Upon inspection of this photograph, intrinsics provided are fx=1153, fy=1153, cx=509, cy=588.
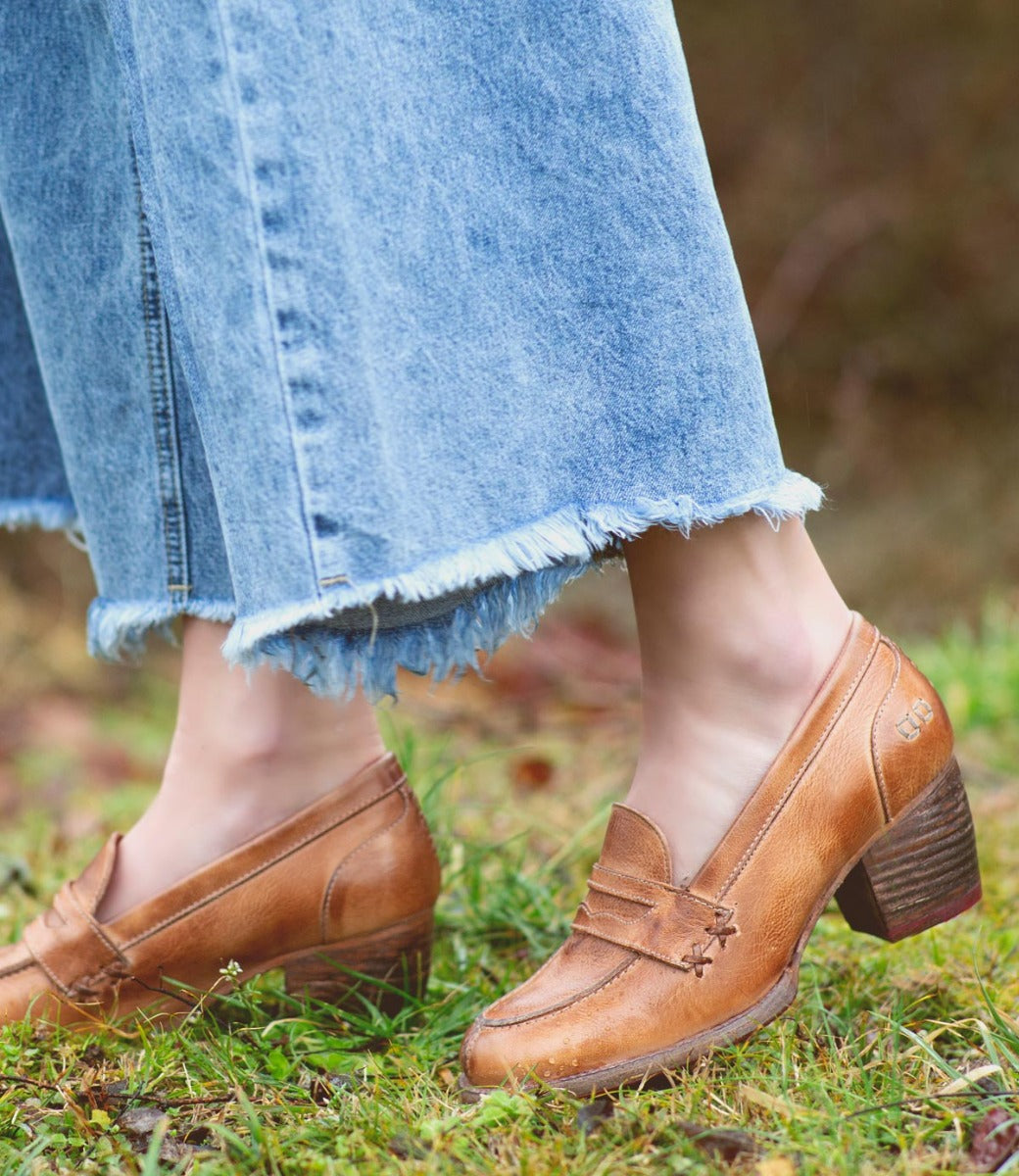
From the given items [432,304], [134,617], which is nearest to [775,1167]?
[432,304]

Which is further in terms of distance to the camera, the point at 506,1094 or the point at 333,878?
the point at 333,878

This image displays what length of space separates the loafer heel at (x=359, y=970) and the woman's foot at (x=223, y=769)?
0.14m

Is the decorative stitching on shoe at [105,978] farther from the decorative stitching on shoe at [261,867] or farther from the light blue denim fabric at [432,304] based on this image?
the light blue denim fabric at [432,304]

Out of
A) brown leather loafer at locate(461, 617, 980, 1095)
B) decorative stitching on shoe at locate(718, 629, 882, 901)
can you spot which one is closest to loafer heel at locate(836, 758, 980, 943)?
brown leather loafer at locate(461, 617, 980, 1095)

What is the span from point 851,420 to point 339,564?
4.28m

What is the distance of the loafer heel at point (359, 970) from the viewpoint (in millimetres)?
1157

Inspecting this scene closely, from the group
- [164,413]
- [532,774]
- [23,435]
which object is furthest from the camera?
[532,774]

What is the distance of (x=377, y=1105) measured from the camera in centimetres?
89

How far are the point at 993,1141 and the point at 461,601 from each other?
538 millimetres

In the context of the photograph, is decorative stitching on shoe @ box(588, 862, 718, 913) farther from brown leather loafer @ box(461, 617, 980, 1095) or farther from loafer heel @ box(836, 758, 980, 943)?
loafer heel @ box(836, 758, 980, 943)

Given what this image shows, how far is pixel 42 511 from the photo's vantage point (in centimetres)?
133

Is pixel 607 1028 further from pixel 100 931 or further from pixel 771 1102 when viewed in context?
pixel 100 931

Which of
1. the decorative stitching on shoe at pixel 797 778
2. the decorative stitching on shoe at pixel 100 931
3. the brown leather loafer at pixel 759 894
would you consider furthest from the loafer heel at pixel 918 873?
the decorative stitching on shoe at pixel 100 931

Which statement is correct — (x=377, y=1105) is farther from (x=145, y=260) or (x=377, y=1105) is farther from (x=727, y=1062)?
(x=145, y=260)
